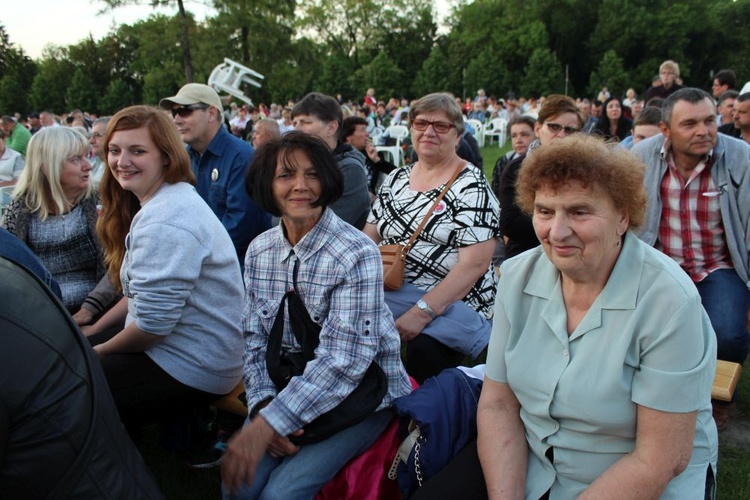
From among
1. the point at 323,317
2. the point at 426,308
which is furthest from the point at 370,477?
the point at 426,308

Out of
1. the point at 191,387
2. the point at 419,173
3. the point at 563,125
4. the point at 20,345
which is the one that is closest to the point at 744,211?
the point at 563,125

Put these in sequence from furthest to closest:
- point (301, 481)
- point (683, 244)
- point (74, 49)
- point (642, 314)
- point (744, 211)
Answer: point (74, 49)
point (683, 244)
point (744, 211)
point (301, 481)
point (642, 314)

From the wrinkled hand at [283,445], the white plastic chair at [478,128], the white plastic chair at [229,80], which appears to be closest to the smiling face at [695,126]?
the wrinkled hand at [283,445]

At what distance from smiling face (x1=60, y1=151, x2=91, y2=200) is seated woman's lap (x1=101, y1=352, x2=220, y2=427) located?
1478 mm

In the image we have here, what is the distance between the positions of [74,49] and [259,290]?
64.5m

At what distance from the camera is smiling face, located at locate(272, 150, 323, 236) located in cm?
232

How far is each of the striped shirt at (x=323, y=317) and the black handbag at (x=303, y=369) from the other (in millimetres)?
27

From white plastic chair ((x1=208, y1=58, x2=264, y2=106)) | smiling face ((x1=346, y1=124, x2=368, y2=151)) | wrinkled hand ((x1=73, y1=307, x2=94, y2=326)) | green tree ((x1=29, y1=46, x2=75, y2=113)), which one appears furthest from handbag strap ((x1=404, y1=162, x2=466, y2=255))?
green tree ((x1=29, y1=46, x2=75, y2=113))

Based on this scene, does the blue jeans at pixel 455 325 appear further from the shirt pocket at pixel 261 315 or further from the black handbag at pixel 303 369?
the shirt pocket at pixel 261 315

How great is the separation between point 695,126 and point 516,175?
1.06m

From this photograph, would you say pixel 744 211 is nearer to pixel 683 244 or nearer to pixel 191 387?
pixel 683 244

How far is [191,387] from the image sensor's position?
2.66m

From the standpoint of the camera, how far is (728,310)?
3.21m

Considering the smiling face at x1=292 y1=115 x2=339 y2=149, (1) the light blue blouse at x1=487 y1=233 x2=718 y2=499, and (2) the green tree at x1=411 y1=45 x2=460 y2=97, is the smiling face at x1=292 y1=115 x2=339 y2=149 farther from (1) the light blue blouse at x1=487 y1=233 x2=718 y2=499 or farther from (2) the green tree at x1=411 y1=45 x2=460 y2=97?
(2) the green tree at x1=411 y1=45 x2=460 y2=97
